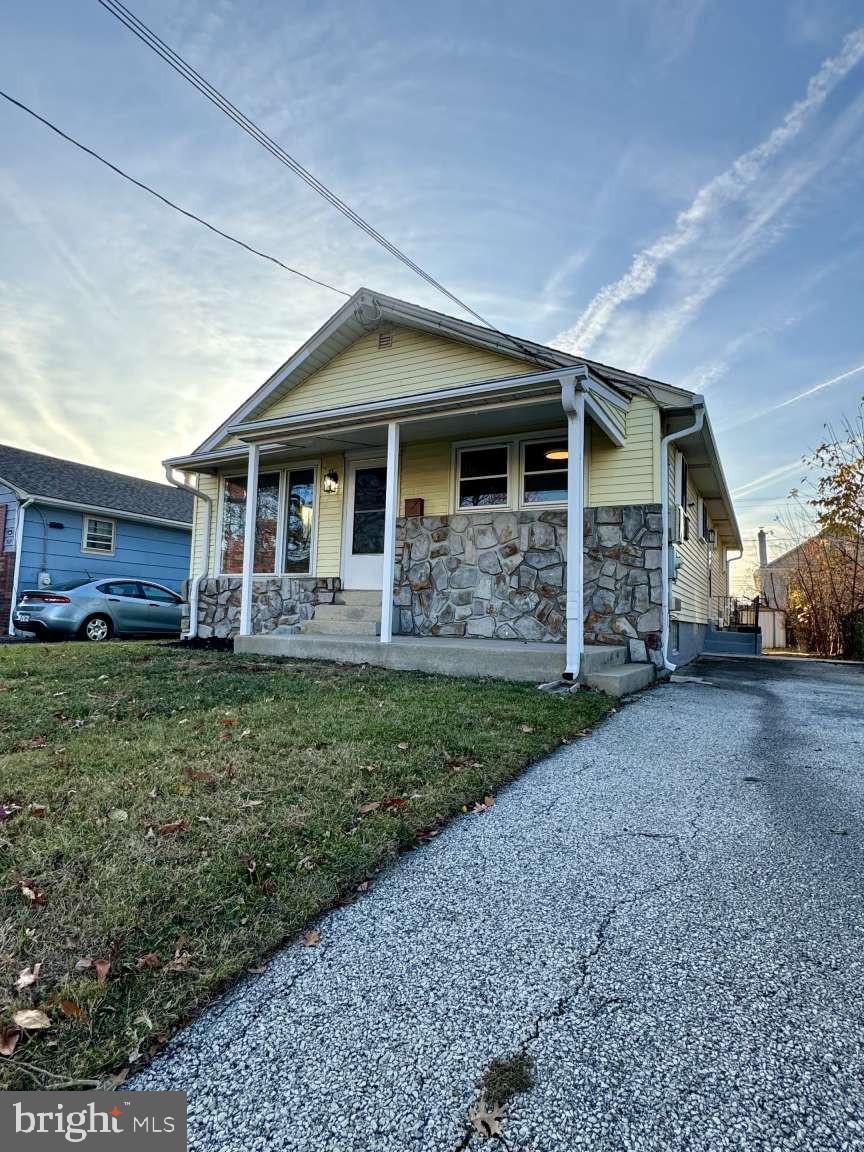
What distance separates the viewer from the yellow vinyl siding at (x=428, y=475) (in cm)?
884

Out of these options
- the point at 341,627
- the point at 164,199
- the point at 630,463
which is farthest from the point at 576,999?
the point at 164,199

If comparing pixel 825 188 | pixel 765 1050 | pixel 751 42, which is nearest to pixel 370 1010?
pixel 765 1050

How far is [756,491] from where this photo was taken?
19766mm

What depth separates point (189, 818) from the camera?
2559 millimetres

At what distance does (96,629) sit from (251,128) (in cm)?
941

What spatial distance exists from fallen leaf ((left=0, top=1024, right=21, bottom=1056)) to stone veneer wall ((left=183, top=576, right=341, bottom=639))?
828 centimetres

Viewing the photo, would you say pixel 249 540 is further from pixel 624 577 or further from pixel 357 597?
pixel 624 577

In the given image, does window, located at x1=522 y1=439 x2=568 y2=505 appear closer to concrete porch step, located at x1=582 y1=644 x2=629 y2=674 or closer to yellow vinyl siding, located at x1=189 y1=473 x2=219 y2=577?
concrete porch step, located at x1=582 y1=644 x2=629 y2=674

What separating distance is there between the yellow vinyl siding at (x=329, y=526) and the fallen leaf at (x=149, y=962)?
8.09 metres

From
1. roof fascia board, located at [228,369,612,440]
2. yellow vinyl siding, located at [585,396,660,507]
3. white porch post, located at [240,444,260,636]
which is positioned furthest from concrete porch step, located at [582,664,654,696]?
white porch post, located at [240,444,260,636]

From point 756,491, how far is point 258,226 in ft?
58.2

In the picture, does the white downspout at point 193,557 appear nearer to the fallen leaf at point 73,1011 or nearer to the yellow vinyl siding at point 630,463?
the yellow vinyl siding at point 630,463

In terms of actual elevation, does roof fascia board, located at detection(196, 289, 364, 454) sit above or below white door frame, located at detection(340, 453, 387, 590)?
above

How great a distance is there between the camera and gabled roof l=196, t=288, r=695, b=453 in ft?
25.0
